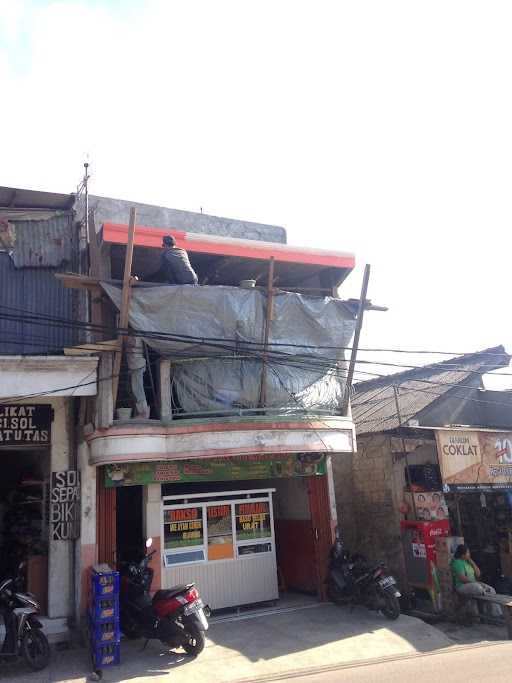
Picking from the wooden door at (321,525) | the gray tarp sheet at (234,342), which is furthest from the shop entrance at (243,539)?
the gray tarp sheet at (234,342)

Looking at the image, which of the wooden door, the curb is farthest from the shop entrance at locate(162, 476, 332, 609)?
the curb

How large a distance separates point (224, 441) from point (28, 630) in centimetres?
422

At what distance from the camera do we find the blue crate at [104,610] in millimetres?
8703

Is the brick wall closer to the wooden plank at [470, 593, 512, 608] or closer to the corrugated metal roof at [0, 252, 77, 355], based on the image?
the wooden plank at [470, 593, 512, 608]

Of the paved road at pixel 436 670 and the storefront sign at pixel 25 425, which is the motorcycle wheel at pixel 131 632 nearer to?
the paved road at pixel 436 670

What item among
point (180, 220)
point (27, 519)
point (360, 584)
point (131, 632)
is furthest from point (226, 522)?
point (180, 220)

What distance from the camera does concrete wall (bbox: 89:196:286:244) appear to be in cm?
1281

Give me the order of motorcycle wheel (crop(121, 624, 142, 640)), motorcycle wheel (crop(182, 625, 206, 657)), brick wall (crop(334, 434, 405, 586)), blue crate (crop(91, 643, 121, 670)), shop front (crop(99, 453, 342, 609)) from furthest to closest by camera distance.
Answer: brick wall (crop(334, 434, 405, 586)) < shop front (crop(99, 453, 342, 609)) < motorcycle wheel (crop(121, 624, 142, 640)) < motorcycle wheel (crop(182, 625, 206, 657)) < blue crate (crop(91, 643, 121, 670))

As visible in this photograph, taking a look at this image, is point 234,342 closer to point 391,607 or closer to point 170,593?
point 170,593

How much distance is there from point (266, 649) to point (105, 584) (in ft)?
9.23

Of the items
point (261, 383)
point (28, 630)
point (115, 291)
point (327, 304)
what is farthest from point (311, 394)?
point (28, 630)

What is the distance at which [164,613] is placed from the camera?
29.0 ft

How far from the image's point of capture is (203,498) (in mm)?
12031

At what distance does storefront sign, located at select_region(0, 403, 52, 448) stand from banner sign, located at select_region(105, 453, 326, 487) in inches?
59.5
